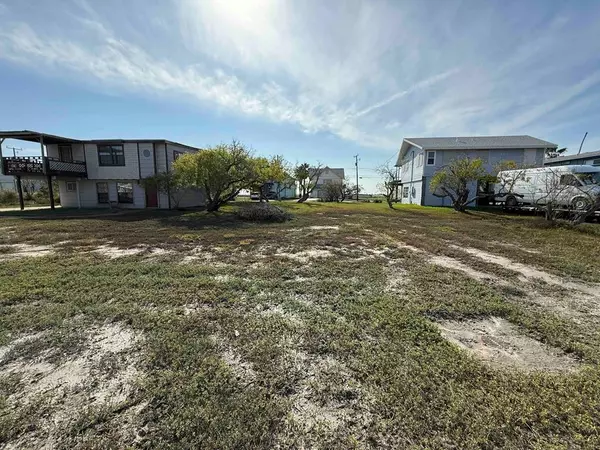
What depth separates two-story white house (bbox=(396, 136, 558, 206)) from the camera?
2170cm

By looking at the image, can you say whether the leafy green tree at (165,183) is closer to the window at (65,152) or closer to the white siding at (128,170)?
the white siding at (128,170)

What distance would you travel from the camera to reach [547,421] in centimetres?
187

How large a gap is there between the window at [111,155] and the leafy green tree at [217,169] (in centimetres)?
610

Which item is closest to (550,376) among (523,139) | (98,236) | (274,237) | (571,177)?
(274,237)

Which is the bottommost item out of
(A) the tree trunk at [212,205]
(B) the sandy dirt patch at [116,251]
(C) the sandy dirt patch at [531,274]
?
(C) the sandy dirt patch at [531,274]

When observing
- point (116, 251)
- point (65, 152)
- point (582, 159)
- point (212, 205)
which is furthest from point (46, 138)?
point (582, 159)

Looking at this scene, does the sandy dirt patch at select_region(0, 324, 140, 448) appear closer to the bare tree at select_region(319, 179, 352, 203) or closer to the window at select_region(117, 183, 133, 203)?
the window at select_region(117, 183, 133, 203)

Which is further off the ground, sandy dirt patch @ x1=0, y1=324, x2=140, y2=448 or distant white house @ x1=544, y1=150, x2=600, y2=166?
distant white house @ x1=544, y1=150, x2=600, y2=166

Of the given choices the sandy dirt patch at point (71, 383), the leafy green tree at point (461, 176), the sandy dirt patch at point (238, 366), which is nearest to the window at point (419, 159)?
the leafy green tree at point (461, 176)

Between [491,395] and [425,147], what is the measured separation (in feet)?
76.6

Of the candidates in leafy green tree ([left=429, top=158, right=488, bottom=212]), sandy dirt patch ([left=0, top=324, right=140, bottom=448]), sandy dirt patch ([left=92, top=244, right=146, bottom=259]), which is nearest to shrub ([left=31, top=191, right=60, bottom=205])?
sandy dirt patch ([left=92, top=244, right=146, bottom=259])

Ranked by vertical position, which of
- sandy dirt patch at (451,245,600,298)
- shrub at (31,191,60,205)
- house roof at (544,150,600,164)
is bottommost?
sandy dirt patch at (451,245,600,298)

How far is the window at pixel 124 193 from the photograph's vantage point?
19.1m

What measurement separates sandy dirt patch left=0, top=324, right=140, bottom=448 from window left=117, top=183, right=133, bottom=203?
18.8 metres
